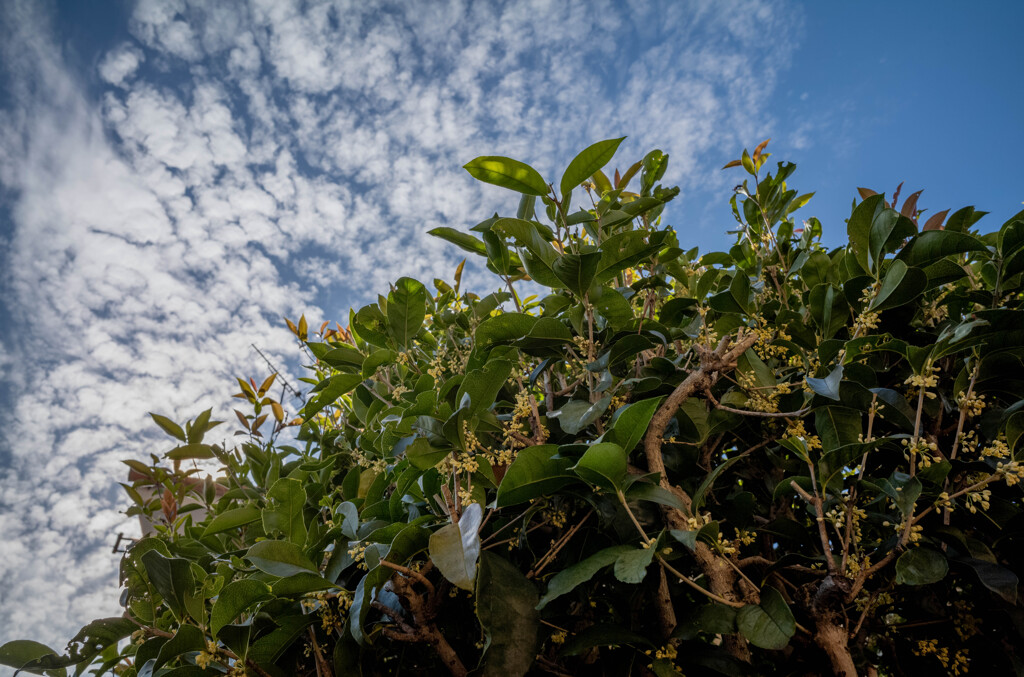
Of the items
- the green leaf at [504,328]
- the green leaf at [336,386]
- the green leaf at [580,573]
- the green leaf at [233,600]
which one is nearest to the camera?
the green leaf at [580,573]

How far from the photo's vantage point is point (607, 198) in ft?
4.75

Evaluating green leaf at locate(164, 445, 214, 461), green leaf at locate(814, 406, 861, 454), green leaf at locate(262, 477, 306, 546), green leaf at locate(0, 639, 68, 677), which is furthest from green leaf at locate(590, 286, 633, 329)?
green leaf at locate(164, 445, 214, 461)

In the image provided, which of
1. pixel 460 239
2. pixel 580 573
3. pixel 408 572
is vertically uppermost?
pixel 460 239

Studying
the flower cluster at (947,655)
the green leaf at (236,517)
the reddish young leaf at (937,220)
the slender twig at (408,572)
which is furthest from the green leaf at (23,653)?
the reddish young leaf at (937,220)

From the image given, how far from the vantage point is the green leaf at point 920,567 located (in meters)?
0.94

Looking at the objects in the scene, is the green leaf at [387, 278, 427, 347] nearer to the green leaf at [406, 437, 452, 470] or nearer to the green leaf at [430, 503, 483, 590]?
the green leaf at [406, 437, 452, 470]

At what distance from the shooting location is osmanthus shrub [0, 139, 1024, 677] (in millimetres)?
981

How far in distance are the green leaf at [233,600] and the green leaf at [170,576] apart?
0.29 feet

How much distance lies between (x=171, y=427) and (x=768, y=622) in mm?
2156

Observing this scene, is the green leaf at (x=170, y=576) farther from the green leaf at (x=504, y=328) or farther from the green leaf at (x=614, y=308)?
the green leaf at (x=614, y=308)

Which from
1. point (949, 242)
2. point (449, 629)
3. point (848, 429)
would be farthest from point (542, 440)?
point (949, 242)

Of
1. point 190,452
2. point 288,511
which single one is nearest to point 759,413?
point 288,511

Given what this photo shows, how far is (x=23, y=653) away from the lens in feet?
4.01

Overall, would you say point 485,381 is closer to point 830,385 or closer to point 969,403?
point 830,385
